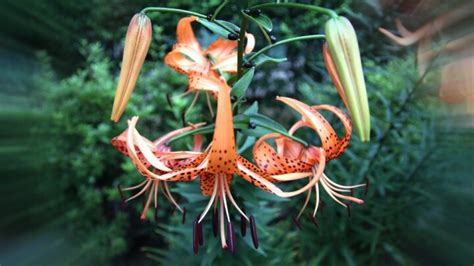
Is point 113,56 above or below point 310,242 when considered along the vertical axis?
above

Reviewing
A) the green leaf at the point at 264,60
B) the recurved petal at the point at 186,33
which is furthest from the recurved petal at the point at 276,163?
the recurved petal at the point at 186,33

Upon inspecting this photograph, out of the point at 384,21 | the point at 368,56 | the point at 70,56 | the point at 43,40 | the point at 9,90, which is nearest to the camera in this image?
the point at 384,21

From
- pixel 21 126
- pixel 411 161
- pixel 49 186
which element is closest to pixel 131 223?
pixel 49 186

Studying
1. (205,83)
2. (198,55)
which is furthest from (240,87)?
(198,55)

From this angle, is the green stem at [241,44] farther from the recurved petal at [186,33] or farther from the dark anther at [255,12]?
the recurved petal at [186,33]

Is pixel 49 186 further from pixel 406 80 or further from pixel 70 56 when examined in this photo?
pixel 406 80

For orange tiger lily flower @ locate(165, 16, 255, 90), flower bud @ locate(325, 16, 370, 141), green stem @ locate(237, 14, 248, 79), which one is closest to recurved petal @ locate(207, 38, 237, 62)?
orange tiger lily flower @ locate(165, 16, 255, 90)

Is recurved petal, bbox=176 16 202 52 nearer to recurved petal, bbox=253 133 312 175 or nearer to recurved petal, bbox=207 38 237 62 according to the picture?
recurved petal, bbox=207 38 237 62
